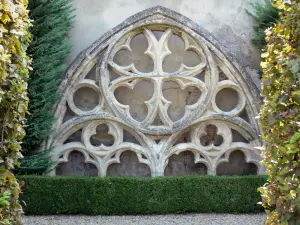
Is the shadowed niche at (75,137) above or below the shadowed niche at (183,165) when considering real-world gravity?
above

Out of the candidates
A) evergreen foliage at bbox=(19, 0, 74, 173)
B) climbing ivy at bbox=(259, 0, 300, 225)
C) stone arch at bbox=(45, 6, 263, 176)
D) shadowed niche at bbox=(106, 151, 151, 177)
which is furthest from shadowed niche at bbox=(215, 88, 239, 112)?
climbing ivy at bbox=(259, 0, 300, 225)

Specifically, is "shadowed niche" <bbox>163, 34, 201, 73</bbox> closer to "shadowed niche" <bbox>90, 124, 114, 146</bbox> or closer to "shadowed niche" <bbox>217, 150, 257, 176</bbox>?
"shadowed niche" <bbox>90, 124, 114, 146</bbox>

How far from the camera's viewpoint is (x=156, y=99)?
6.64 m

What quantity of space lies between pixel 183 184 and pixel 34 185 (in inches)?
72.2

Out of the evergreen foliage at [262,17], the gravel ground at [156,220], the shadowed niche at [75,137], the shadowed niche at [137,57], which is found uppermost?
the evergreen foliage at [262,17]

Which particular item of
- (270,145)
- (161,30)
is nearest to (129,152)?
(161,30)

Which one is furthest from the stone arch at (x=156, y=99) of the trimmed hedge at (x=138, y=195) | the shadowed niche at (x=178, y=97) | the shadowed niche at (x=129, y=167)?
the trimmed hedge at (x=138, y=195)

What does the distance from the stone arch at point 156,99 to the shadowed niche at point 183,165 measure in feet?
0.87

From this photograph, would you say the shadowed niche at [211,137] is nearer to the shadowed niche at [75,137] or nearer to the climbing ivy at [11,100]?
the shadowed niche at [75,137]

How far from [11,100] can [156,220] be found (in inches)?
119

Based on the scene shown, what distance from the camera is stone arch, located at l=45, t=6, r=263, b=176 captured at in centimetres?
654

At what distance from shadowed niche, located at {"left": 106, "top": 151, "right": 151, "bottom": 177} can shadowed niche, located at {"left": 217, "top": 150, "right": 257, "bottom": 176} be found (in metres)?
1.09

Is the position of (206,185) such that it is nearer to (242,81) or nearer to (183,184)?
(183,184)

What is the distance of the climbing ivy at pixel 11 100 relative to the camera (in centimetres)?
311
